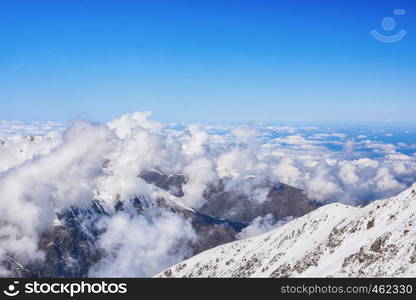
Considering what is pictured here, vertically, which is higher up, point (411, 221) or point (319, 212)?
point (411, 221)

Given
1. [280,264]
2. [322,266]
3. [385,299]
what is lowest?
[280,264]

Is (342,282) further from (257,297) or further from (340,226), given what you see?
(340,226)

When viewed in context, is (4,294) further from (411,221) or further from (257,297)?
(411,221)

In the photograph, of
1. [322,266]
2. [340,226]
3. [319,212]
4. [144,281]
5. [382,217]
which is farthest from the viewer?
[319,212]

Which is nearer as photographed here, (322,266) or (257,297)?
(257,297)

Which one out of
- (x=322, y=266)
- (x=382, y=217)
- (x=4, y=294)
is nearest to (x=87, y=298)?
(x=4, y=294)

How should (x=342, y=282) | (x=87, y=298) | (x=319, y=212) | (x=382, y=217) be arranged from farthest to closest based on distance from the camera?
(x=319, y=212) → (x=382, y=217) → (x=342, y=282) → (x=87, y=298)

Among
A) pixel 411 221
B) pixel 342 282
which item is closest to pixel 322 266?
pixel 411 221
